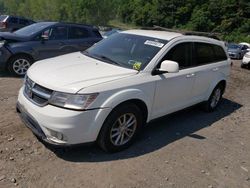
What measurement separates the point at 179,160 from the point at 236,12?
7498cm

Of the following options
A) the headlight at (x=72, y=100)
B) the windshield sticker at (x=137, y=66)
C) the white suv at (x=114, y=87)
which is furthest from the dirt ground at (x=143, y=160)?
the windshield sticker at (x=137, y=66)

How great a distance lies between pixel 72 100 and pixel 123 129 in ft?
3.29

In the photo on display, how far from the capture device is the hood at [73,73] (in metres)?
4.10

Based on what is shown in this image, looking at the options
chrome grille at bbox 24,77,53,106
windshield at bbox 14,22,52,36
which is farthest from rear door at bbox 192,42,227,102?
windshield at bbox 14,22,52,36

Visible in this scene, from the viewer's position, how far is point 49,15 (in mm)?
75625

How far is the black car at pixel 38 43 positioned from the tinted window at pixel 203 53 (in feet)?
14.6

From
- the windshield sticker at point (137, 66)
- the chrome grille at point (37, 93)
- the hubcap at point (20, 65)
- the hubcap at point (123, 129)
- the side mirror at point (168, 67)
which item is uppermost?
the side mirror at point (168, 67)

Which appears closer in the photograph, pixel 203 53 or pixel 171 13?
pixel 203 53

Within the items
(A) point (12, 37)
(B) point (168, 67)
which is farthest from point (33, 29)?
(B) point (168, 67)

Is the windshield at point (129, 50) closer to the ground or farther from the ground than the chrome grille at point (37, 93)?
farther from the ground

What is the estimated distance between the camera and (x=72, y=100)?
3979 millimetres

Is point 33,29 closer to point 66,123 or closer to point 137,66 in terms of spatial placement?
point 137,66

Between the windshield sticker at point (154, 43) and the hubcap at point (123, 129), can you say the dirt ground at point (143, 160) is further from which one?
the windshield sticker at point (154, 43)

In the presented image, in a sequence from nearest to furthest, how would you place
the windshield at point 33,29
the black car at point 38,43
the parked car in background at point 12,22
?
the black car at point 38,43 < the windshield at point 33,29 < the parked car in background at point 12,22
